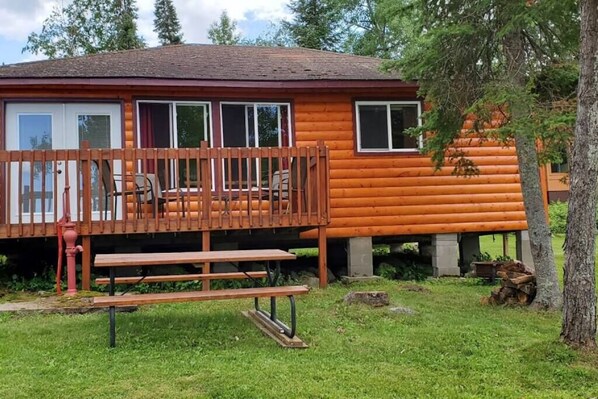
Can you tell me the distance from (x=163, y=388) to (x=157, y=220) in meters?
4.34

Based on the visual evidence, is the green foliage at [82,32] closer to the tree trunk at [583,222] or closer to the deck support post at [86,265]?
the deck support post at [86,265]

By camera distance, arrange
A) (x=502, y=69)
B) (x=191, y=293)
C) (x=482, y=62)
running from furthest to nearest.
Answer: (x=482, y=62) → (x=502, y=69) → (x=191, y=293)

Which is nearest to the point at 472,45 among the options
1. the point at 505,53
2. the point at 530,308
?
the point at 505,53

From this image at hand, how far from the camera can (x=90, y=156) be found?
24.5ft

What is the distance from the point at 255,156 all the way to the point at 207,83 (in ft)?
6.27

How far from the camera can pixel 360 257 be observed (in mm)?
9539

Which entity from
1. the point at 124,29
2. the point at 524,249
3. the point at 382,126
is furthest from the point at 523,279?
the point at 124,29

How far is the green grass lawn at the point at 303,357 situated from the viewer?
12.0ft

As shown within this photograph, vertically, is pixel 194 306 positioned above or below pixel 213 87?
below

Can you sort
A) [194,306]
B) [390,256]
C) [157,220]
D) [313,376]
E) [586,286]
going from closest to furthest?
[313,376]
[586,286]
[194,306]
[157,220]
[390,256]

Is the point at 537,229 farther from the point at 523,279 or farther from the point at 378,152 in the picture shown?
the point at 378,152

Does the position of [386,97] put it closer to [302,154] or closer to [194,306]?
[302,154]

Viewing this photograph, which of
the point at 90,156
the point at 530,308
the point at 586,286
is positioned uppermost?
the point at 90,156

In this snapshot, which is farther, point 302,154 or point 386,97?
point 386,97
